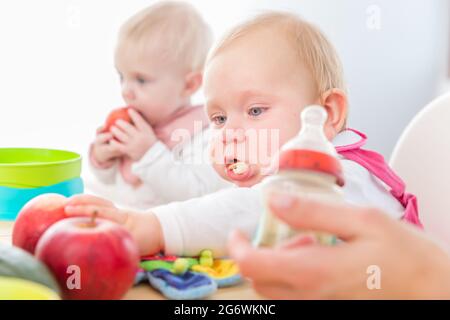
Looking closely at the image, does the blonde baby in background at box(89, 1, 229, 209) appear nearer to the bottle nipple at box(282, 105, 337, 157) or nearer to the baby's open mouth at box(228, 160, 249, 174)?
the baby's open mouth at box(228, 160, 249, 174)

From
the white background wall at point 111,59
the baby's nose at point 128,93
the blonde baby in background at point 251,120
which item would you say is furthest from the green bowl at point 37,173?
the white background wall at point 111,59

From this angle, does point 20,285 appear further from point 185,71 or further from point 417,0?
point 417,0

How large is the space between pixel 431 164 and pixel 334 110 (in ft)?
1.12

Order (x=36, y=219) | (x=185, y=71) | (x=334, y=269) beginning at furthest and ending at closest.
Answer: (x=185, y=71)
(x=36, y=219)
(x=334, y=269)

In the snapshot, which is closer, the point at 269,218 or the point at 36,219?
the point at 269,218

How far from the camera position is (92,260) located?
0.57 metres

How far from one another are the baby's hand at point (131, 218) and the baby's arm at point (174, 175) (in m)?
0.94

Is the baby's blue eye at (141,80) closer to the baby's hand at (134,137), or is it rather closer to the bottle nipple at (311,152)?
the baby's hand at (134,137)

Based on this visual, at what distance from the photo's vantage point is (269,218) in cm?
50

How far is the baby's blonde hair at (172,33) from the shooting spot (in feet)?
5.92

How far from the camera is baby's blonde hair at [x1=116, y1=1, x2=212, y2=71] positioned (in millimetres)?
1805

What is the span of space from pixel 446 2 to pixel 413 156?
1338mm

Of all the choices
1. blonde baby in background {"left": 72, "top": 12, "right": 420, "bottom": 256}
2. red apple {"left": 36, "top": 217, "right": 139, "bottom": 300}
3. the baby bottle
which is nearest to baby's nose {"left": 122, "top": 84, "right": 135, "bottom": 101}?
blonde baby in background {"left": 72, "top": 12, "right": 420, "bottom": 256}

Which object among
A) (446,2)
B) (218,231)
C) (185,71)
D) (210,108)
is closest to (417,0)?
(446,2)
